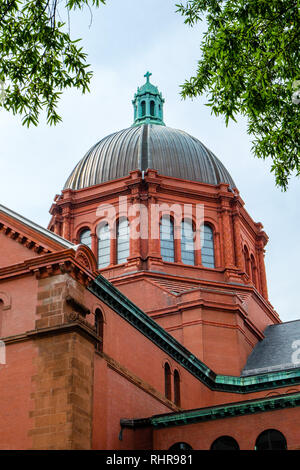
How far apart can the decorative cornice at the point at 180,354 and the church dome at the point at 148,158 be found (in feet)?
49.1

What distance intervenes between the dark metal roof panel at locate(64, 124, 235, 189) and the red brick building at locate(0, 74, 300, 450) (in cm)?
10

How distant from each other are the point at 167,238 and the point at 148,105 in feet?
56.5

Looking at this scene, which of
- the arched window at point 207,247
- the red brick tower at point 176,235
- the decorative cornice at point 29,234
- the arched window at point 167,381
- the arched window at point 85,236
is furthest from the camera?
the arched window at point 85,236

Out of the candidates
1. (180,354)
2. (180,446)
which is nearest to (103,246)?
(180,354)

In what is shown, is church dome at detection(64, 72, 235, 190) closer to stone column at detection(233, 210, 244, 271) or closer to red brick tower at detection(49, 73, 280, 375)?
red brick tower at detection(49, 73, 280, 375)

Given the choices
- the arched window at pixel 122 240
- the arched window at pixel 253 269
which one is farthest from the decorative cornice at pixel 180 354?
the arched window at pixel 253 269

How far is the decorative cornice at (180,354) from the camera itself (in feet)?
89.5

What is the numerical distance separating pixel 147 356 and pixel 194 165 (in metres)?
20.0

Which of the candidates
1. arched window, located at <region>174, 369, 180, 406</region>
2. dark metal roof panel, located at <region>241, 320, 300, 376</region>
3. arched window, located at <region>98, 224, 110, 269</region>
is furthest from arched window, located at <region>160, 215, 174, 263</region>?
arched window, located at <region>174, 369, 180, 406</region>

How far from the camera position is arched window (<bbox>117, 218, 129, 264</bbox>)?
4281cm

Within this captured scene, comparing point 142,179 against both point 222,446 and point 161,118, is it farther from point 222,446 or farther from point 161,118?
point 222,446

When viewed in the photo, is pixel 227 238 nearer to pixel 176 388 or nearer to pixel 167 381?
pixel 176 388

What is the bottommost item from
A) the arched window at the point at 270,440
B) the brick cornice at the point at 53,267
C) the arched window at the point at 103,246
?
the arched window at the point at 270,440

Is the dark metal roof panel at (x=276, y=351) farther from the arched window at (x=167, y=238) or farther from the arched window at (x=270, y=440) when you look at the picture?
the arched window at (x=270, y=440)
